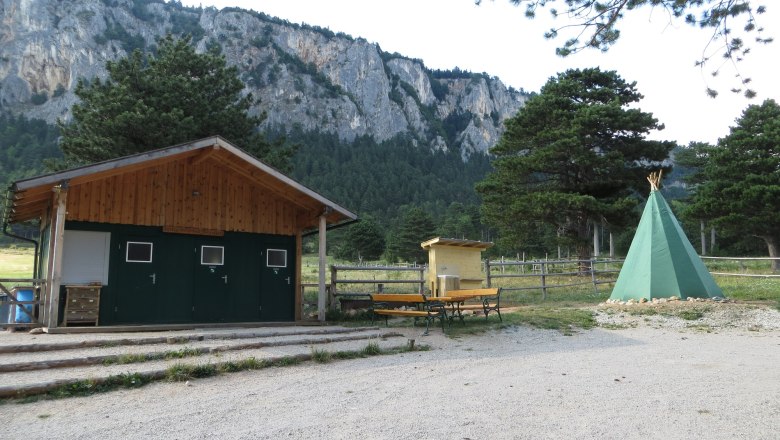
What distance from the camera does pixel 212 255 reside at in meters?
11.0

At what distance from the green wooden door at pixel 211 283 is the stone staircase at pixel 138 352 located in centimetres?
248

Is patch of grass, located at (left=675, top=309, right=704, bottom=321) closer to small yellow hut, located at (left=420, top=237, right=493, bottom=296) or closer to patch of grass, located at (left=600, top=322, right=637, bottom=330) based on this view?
patch of grass, located at (left=600, top=322, right=637, bottom=330)

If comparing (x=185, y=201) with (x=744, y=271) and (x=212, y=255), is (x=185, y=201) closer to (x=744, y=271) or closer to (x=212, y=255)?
(x=212, y=255)

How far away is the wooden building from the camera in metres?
9.55

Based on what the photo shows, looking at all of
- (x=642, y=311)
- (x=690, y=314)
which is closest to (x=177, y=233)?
(x=642, y=311)

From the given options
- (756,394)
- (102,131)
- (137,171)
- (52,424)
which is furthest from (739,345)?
(102,131)

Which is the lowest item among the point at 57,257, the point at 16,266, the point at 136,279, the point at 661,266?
the point at 16,266

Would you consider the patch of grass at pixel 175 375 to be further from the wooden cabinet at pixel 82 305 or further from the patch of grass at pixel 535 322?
the wooden cabinet at pixel 82 305

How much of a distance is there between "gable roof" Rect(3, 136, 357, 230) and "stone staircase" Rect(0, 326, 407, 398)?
266cm

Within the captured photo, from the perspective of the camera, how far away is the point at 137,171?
1020cm

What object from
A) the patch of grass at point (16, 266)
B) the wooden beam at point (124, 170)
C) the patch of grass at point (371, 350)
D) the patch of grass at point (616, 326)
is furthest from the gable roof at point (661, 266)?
the patch of grass at point (16, 266)

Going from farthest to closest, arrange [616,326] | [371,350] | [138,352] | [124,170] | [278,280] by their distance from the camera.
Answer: [278,280], [616,326], [124,170], [371,350], [138,352]

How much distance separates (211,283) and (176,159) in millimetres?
2770

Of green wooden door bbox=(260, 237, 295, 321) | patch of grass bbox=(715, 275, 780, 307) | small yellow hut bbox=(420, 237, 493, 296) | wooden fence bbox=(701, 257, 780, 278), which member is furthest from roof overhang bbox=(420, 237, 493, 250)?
wooden fence bbox=(701, 257, 780, 278)
